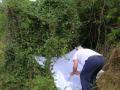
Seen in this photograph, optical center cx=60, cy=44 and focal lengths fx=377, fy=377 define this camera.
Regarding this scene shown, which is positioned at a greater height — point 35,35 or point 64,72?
point 35,35

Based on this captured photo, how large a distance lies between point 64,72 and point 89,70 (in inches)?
40.0

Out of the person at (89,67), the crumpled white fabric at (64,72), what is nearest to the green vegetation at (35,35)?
the crumpled white fabric at (64,72)

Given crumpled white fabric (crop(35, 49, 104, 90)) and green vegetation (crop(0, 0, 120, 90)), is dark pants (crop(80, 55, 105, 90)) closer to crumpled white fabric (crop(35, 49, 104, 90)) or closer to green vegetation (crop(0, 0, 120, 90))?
crumpled white fabric (crop(35, 49, 104, 90))

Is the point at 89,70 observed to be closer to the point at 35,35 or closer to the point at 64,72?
the point at 64,72

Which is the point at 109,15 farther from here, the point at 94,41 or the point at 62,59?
the point at 62,59

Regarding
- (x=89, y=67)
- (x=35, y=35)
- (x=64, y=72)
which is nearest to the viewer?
(x=89, y=67)

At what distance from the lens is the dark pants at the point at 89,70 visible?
7949 mm

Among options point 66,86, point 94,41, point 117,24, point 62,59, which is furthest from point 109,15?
point 66,86

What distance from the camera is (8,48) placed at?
31.6 ft

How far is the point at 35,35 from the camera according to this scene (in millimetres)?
9695

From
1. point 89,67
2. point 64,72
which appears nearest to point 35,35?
point 64,72

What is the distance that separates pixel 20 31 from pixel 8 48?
1.74 ft

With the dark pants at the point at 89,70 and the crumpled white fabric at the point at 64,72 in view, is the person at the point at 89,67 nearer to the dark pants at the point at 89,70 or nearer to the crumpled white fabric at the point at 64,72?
the dark pants at the point at 89,70

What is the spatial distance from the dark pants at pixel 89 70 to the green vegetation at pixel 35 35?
1267 millimetres
